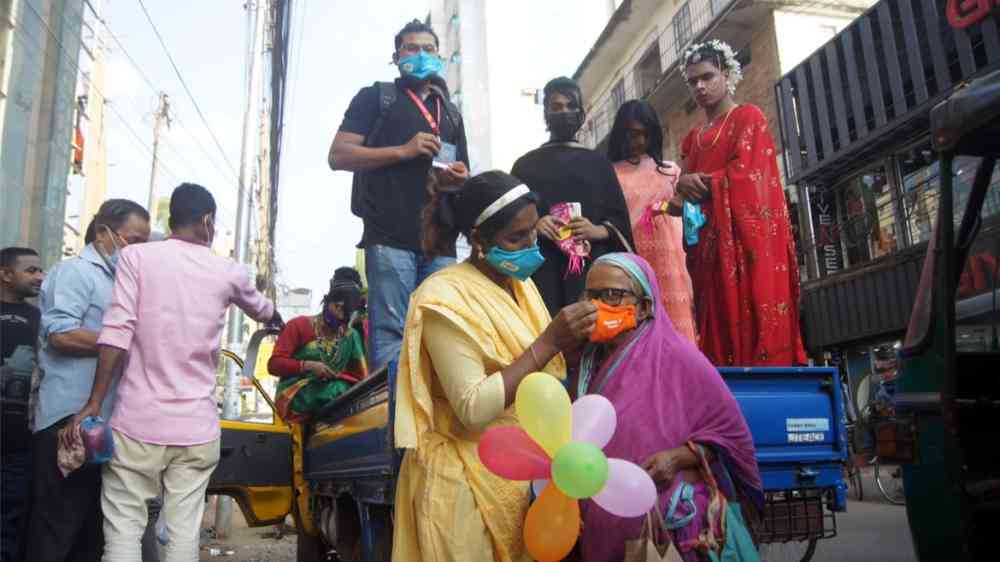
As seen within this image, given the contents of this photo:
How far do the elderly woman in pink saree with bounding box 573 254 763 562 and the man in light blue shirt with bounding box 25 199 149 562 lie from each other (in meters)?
2.11

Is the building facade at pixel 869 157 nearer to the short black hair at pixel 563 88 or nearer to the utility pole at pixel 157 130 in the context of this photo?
the short black hair at pixel 563 88

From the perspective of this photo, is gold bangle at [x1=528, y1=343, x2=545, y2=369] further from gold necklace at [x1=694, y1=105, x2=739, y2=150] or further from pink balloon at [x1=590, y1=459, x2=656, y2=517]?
gold necklace at [x1=694, y1=105, x2=739, y2=150]

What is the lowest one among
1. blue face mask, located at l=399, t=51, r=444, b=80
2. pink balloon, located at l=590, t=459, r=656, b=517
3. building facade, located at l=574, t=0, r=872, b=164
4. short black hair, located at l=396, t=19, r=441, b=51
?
pink balloon, located at l=590, t=459, r=656, b=517

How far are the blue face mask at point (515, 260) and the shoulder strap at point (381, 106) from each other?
171 cm

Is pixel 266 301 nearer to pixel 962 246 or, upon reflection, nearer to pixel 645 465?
pixel 645 465

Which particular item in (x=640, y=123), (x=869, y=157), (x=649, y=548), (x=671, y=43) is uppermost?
(x=671, y=43)

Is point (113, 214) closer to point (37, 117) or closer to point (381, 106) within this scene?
point (381, 106)

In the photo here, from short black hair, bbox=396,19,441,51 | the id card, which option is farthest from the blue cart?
short black hair, bbox=396,19,441,51

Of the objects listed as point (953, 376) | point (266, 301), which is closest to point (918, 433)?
point (953, 376)

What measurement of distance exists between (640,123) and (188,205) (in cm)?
216

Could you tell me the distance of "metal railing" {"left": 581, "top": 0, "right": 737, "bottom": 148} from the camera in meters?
17.9

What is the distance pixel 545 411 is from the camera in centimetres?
176

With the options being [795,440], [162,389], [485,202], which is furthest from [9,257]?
[795,440]

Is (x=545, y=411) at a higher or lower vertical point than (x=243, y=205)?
lower
